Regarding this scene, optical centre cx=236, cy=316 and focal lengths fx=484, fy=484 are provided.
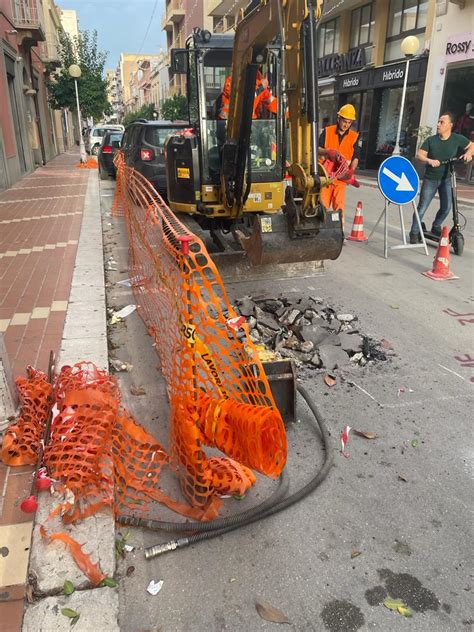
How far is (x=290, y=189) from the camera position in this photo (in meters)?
4.87

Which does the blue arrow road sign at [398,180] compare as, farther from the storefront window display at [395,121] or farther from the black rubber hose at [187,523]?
the storefront window display at [395,121]

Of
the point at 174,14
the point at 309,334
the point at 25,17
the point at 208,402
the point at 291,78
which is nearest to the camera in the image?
the point at 208,402

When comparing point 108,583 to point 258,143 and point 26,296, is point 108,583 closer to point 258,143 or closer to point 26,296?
point 26,296

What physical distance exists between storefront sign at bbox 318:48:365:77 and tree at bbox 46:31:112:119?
15043 mm

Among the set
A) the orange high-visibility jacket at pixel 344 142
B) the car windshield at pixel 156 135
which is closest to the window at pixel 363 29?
the car windshield at pixel 156 135

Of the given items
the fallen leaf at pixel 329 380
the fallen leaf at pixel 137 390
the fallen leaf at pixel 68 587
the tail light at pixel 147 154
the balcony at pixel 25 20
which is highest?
the balcony at pixel 25 20

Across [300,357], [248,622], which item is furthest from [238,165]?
[248,622]

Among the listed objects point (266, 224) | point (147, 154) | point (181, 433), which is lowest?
point (181, 433)

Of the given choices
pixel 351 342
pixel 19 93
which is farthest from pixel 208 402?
pixel 19 93

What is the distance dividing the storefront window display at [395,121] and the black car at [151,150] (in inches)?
442

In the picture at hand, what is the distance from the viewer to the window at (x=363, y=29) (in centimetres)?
2188

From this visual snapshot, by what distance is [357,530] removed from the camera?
255 cm

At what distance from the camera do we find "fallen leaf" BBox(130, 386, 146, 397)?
149 inches

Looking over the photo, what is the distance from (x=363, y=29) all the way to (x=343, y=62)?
176 centimetres
